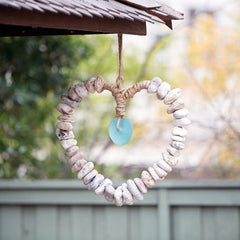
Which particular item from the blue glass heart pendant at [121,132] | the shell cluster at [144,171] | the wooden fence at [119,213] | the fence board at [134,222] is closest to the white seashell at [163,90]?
the shell cluster at [144,171]

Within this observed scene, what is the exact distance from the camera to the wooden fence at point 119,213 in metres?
2.12

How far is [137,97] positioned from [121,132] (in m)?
3.31

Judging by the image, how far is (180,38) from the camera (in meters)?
4.79

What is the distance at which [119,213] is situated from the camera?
7.39 feet

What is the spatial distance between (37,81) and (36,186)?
2.76ft

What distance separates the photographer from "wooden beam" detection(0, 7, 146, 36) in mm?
935

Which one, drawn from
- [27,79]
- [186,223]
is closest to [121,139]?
[186,223]

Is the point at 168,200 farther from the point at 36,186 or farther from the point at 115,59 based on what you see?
the point at 115,59

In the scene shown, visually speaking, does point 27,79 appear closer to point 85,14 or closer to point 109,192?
point 109,192

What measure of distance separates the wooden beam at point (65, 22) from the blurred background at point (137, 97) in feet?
5.39

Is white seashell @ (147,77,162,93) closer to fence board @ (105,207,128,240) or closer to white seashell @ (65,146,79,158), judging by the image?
white seashell @ (65,146,79,158)

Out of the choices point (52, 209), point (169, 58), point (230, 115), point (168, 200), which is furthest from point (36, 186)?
point (169, 58)

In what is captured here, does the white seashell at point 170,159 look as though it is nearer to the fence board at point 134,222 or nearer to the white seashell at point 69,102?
the white seashell at point 69,102

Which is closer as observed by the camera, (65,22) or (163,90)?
(65,22)
